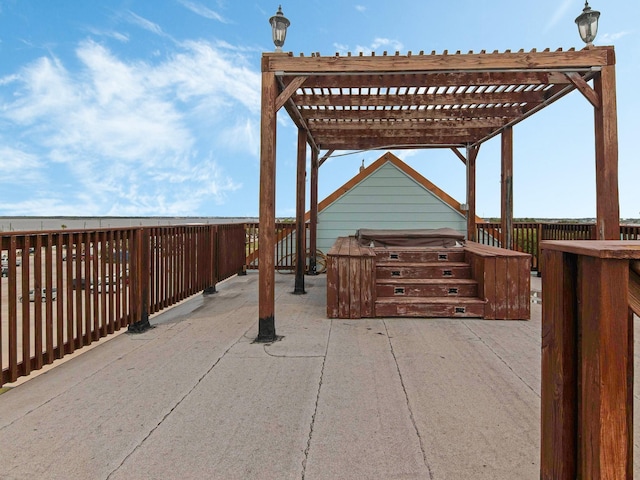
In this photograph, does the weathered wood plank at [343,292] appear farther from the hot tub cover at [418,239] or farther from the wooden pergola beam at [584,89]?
the wooden pergola beam at [584,89]

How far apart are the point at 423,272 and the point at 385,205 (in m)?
4.58

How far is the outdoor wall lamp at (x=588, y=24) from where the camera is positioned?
13.2ft

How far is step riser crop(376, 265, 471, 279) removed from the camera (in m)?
5.09

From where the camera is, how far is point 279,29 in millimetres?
4090

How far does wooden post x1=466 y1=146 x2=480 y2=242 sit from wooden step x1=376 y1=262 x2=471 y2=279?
4.23 m

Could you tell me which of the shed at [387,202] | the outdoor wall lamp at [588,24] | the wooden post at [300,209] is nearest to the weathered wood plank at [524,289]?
the outdoor wall lamp at [588,24]

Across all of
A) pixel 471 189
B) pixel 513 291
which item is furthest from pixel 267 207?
pixel 471 189

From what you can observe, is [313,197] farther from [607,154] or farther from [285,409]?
[285,409]

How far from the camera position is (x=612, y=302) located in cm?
108

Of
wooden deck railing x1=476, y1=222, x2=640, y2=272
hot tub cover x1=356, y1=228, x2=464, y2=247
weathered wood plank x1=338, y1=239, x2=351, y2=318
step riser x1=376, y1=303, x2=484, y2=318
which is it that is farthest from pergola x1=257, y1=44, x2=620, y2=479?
step riser x1=376, y1=303, x2=484, y2=318

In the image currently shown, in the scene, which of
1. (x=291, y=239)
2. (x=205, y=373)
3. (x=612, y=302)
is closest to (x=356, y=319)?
(x=205, y=373)

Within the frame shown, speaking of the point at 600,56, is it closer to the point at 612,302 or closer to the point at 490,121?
the point at 490,121

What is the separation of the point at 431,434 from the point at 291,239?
7.58 m

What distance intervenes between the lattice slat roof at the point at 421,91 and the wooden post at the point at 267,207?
8.6 inches
